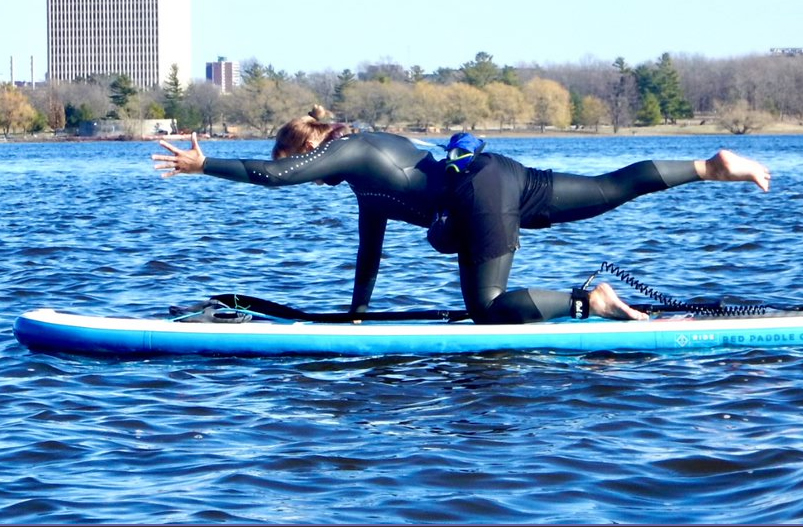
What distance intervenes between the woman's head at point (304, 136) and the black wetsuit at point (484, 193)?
183 mm

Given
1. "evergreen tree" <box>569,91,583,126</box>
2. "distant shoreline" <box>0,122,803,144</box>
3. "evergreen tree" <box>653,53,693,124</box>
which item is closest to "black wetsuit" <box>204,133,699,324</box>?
"distant shoreline" <box>0,122,803,144</box>

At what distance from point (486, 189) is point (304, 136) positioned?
1197mm

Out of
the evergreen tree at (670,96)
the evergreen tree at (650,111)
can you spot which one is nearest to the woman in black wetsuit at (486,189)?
the evergreen tree at (650,111)

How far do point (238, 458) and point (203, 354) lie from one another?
2312 millimetres

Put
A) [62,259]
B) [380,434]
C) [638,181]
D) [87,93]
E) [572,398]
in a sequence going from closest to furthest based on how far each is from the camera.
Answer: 1. [380,434]
2. [572,398]
3. [638,181]
4. [62,259]
5. [87,93]

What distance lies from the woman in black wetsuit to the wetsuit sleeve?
25cm

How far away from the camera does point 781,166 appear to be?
39094 mm

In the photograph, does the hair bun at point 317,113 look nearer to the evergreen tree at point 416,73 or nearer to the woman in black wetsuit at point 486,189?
the woman in black wetsuit at point 486,189

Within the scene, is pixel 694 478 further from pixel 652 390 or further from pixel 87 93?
pixel 87 93

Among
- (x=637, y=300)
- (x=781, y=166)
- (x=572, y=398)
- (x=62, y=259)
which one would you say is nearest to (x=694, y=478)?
(x=572, y=398)

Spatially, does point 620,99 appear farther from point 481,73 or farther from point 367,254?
point 367,254

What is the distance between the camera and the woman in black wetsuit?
7.53 meters

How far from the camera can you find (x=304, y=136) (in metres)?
7.76

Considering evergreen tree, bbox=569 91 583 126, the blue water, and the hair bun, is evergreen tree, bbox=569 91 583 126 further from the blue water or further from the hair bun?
the hair bun
